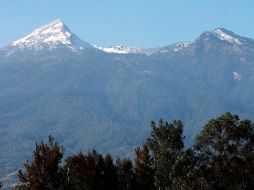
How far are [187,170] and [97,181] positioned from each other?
1019 centimetres

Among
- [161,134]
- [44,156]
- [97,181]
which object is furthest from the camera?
[161,134]

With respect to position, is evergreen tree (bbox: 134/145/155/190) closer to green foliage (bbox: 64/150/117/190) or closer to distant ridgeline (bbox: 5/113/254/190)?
distant ridgeline (bbox: 5/113/254/190)

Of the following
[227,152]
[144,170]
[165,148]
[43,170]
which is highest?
[165,148]

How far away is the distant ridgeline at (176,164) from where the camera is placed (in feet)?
230

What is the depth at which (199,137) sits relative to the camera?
7688 centimetres

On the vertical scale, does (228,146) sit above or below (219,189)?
above

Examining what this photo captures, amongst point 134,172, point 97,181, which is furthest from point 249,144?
point 97,181

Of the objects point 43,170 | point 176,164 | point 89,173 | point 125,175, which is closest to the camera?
point 43,170

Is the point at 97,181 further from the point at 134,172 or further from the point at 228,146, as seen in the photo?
the point at 228,146

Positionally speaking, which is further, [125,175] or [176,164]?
[125,175]

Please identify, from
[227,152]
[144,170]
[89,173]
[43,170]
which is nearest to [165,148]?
[144,170]

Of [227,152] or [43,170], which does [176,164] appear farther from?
[43,170]

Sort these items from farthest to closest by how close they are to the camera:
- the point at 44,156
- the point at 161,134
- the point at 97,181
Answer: the point at 161,134, the point at 97,181, the point at 44,156

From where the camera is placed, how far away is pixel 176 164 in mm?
72250
